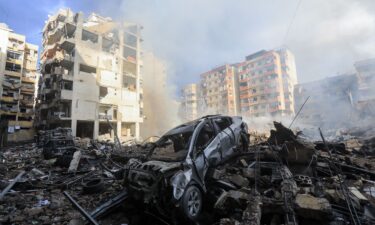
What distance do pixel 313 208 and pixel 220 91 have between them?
213 feet

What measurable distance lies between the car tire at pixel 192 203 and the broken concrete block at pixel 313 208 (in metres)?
1.84

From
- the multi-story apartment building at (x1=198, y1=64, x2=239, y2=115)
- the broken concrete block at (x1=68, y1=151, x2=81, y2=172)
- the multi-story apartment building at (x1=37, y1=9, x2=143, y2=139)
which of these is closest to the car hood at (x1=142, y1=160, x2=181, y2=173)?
the broken concrete block at (x1=68, y1=151, x2=81, y2=172)

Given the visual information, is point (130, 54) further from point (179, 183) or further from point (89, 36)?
point (179, 183)

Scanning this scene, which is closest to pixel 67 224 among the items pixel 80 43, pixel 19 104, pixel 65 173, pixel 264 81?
pixel 65 173

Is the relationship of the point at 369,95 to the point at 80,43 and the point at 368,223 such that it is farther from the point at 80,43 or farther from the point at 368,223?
the point at 80,43

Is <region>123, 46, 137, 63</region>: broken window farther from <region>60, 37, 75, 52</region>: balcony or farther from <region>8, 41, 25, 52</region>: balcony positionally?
<region>8, 41, 25, 52</region>: balcony

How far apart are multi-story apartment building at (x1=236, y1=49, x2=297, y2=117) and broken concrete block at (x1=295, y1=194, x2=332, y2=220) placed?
5339 cm

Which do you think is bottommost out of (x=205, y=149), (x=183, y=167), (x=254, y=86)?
(x=183, y=167)

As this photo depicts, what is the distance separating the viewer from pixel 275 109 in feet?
176

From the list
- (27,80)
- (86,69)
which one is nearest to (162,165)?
(86,69)

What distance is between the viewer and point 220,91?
222 feet

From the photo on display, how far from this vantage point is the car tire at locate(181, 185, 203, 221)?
402 cm

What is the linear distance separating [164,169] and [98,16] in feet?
155

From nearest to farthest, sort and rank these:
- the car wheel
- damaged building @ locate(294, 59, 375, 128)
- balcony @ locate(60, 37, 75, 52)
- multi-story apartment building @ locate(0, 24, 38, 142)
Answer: the car wheel, balcony @ locate(60, 37, 75, 52), damaged building @ locate(294, 59, 375, 128), multi-story apartment building @ locate(0, 24, 38, 142)
